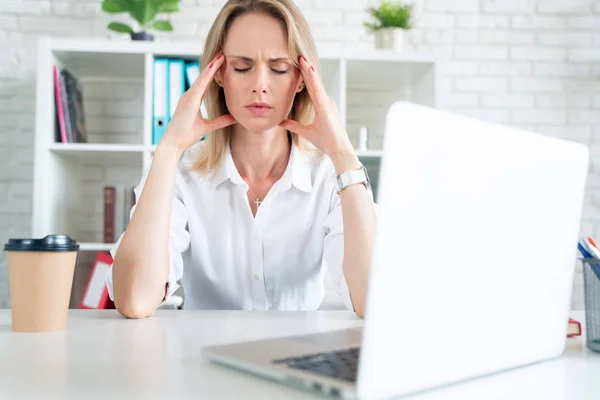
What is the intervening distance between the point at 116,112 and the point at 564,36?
214 cm

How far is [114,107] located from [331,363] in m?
2.29

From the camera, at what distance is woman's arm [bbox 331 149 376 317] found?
1195 millimetres

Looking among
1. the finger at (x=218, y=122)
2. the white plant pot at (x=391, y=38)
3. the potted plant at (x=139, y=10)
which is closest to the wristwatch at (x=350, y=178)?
the finger at (x=218, y=122)

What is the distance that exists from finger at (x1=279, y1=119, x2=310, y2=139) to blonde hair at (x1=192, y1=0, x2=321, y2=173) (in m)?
0.12

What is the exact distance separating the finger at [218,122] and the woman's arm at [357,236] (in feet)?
1.25

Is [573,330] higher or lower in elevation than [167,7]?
lower

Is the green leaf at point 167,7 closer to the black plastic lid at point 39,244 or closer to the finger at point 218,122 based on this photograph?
the finger at point 218,122

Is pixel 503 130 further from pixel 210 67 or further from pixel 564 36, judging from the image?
pixel 564 36

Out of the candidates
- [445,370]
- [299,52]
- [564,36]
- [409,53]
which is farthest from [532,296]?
[564,36]

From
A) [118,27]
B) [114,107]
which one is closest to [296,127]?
[118,27]

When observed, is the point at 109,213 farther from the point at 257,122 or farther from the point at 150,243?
the point at 150,243

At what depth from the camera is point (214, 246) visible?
5.04 feet

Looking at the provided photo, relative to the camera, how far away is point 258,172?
64.1 inches

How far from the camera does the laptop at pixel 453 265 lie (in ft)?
1.55
